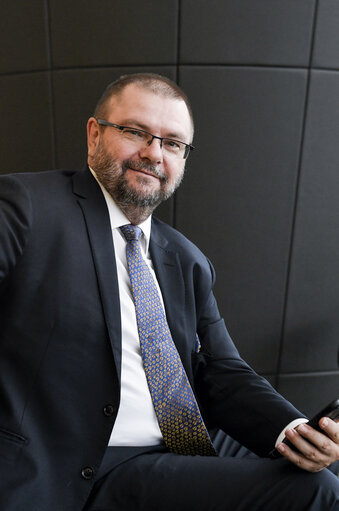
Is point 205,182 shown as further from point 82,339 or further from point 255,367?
point 82,339

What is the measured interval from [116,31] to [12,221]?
128cm

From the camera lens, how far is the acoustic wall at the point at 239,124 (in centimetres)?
196

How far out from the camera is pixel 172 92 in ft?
4.41

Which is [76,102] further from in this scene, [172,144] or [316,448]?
[316,448]

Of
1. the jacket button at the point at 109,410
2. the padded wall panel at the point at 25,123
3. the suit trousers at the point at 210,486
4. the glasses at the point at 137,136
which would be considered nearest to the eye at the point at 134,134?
the glasses at the point at 137,136

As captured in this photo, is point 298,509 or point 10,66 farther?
point 10,66

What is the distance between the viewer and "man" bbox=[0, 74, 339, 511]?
1039mm

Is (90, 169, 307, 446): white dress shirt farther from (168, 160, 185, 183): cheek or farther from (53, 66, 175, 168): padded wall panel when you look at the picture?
(53, 66, 175, 168): padded wall panel

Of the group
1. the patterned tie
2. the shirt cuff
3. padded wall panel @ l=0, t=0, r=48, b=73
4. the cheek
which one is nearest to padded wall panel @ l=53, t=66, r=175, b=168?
padded wall panel @ l=0, t=0, r=48, b=73

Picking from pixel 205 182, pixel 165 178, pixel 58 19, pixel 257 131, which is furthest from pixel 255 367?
pixel 58 19

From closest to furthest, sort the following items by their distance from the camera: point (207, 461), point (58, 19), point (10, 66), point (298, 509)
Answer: point (298, 509) < point (207, 461) < point (58, 19) < point (10, 66)

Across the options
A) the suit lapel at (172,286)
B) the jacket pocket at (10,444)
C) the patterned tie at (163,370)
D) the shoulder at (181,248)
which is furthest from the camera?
the shoulder at (181,248)

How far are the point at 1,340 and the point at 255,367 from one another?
1588 millimetres

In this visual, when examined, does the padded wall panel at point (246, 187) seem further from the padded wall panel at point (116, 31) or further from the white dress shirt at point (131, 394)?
the white dress shirt at point (131, 394)
